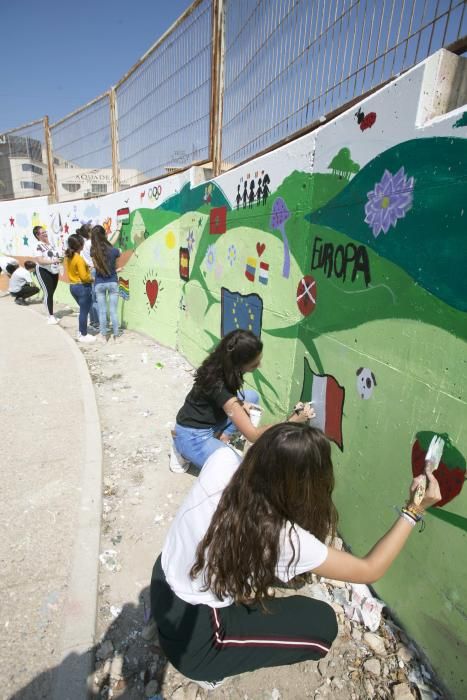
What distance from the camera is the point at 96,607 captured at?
6.91 ft

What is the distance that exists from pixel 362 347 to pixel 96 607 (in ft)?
6.75

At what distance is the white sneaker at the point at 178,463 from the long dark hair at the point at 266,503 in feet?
6.26

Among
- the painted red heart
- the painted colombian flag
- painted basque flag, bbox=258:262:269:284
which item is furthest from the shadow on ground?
the painted red heart

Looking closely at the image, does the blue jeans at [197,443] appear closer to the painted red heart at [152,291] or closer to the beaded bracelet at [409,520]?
the beaded bracelet at [409,520]

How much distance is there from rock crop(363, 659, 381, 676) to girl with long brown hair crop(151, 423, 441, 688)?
0.46m

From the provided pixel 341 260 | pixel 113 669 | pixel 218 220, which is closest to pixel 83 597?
pixel 113 669

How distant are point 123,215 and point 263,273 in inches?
186

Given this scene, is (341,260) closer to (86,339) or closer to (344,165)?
(344,165)

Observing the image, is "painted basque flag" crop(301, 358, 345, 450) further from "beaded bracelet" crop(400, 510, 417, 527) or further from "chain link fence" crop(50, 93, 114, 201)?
"chain link fence" crop(50, 93, 114, 201)

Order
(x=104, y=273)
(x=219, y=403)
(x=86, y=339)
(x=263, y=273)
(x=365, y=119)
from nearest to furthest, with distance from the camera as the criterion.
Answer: (x=365, y=119) → (x=219, y=403) → (x=263, y=273) → (x=104, y=273) → (x=86, y=339)

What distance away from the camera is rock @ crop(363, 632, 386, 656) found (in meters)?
2.04

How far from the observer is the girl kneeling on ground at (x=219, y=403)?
2.57 metres

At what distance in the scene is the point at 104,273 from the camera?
21.5 feet

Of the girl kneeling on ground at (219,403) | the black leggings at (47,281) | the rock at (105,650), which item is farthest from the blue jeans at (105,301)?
the rock at (105,650)
